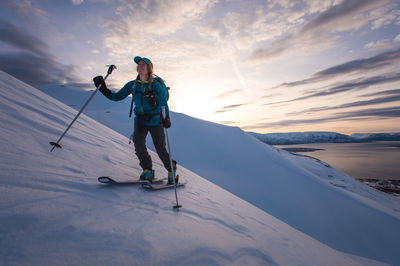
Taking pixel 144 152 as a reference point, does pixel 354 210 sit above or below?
below

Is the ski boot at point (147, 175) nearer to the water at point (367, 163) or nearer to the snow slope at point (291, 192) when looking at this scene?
the snow slope at point (291, 192)

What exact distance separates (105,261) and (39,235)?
0.53m

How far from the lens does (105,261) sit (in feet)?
4.14

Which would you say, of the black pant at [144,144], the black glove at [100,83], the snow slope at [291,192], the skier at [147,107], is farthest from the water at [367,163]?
the black glove at [100,83]

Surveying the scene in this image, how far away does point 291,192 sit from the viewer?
424 inches

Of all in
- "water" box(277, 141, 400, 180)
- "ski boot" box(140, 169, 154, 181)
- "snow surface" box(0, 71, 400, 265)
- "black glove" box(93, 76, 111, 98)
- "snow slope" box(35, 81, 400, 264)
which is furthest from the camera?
"water" box(277, 141, 400, 180)

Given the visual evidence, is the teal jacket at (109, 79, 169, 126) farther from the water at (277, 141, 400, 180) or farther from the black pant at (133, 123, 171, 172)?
the water at (277, 141, 400, 180)

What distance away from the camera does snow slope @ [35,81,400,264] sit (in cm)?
841

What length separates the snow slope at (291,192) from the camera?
27.6 feet

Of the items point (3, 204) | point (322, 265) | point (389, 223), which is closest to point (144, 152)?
point (3, 204)

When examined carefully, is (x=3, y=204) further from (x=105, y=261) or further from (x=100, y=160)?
(x=100, y=160)

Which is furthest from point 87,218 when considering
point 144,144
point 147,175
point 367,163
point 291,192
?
point 367,163

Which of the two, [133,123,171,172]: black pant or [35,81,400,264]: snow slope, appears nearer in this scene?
[133,123,171,172]: black pant

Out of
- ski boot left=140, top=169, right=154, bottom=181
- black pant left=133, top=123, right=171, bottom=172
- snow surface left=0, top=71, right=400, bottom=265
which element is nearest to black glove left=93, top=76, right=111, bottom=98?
black pant left=133, top=123, right=171, bottom=172
